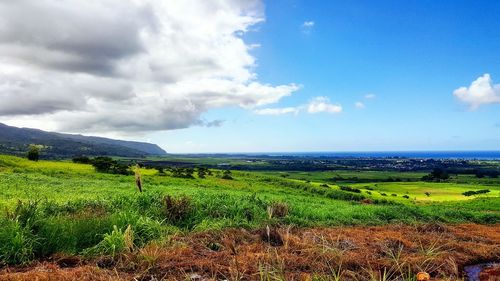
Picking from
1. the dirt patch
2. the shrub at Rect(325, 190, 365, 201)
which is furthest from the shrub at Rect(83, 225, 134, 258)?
the shrub at Rect(325, 190, 365, 201)

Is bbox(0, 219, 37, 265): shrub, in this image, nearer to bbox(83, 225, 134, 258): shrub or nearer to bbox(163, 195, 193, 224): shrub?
bbox(83, 225, 134, 258): shrub

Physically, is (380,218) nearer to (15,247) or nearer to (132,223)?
(132,223)

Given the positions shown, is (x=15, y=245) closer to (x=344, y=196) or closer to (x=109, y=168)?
(x=344, y=196)

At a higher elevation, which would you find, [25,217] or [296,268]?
[25,217]

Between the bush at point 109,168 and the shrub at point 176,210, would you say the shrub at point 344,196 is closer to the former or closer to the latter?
the bush at point 109,168

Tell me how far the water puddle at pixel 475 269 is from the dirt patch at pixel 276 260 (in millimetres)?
137

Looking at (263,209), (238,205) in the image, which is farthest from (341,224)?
(238,205)

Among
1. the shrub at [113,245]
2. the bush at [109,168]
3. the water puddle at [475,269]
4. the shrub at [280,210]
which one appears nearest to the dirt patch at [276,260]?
the water puddle at [475,269]

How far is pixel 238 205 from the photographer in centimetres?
1477

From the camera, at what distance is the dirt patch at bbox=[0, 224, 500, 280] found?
7.03 meters

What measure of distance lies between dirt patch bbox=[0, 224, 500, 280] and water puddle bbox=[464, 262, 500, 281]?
5.4 inches

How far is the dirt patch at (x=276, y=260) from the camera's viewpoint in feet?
23.1

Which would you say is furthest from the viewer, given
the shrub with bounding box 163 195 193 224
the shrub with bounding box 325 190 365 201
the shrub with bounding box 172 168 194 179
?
the shrub with bounding box 172 168 194 179

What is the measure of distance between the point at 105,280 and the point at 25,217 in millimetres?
3446
